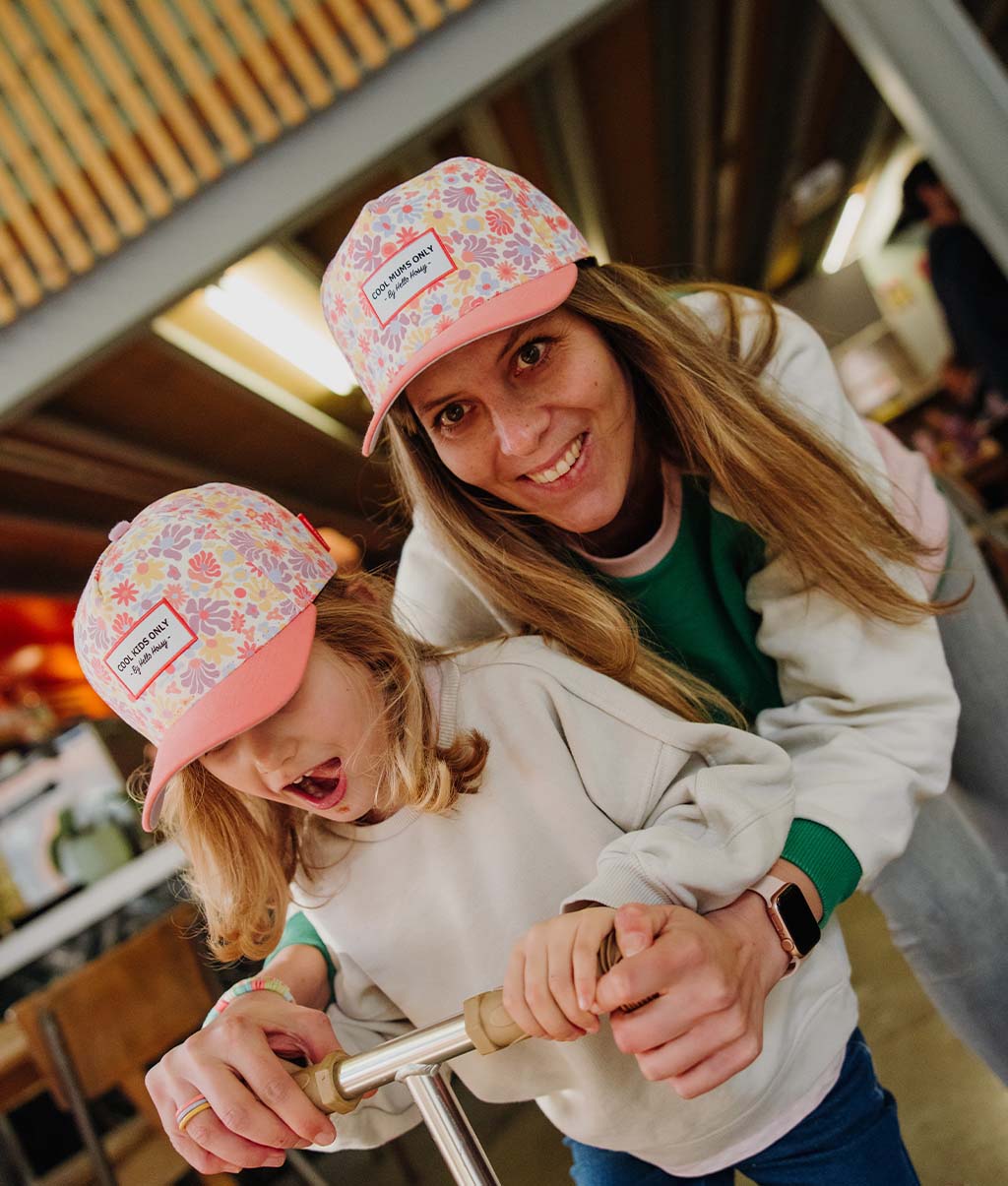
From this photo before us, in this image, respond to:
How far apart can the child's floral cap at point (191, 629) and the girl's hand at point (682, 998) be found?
0.34 metres

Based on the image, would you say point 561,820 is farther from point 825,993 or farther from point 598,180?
point 598,180

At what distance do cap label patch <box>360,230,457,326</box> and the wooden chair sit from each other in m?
1.52

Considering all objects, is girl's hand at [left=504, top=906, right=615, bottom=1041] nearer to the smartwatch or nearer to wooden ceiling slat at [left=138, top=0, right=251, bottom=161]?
the smartwatch

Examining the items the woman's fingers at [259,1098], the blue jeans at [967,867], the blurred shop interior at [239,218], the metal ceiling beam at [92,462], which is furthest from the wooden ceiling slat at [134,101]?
the woman's fingers at [259,1098]

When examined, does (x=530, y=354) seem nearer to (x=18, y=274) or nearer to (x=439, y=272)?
(x=439, y=272)

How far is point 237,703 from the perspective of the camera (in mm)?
764

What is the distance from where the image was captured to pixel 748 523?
43.8 inches

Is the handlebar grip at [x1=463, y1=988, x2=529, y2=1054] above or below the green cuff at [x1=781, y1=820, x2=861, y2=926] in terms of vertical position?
above

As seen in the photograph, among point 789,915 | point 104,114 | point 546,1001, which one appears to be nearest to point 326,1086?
point 546,1001

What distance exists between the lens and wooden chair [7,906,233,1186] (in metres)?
2.02

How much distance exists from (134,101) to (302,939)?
2.08 meters

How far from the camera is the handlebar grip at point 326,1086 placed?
2.35 ft

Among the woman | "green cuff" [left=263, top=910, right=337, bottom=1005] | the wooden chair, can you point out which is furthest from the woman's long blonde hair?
the wooden chair

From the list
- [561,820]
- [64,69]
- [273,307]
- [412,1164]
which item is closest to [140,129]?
[64,69]
